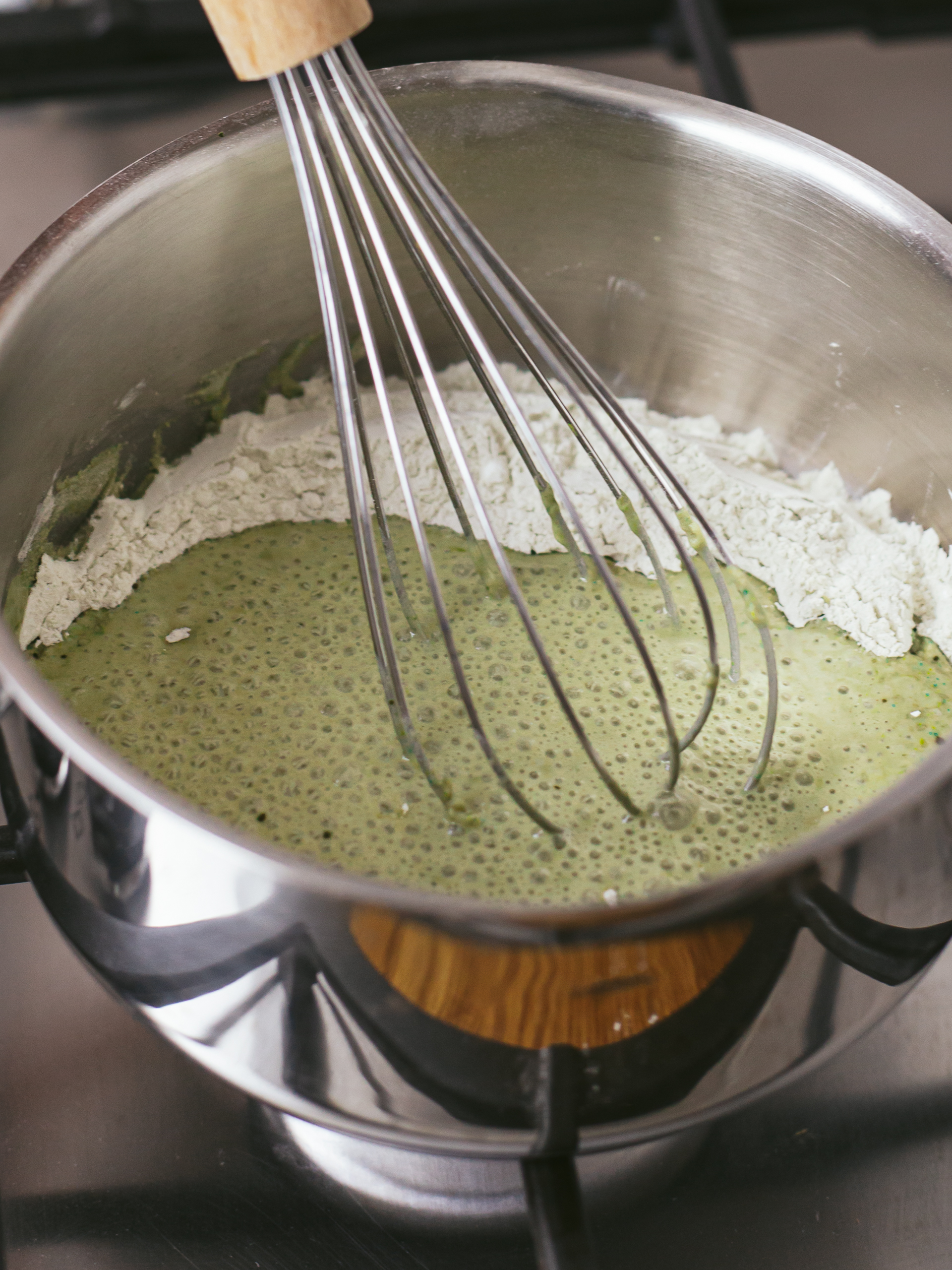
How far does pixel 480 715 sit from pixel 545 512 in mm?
136

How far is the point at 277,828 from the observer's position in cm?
48

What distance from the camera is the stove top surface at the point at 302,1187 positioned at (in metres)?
0.42

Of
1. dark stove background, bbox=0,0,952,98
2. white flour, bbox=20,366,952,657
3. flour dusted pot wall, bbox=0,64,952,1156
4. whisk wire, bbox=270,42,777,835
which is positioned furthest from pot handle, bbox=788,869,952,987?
dark stove background, bbox=0,0,952,98

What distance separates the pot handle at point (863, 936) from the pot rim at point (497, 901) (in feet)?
0.05

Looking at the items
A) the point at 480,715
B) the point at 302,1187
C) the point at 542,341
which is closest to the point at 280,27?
the point at 542,341

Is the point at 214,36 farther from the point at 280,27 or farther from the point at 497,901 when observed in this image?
the point at 497,901

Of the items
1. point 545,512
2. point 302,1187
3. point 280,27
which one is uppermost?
point 280,27

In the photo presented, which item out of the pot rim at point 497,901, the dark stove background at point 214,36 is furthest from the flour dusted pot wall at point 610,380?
the dark stove background at point 214,36

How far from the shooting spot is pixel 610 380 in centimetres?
67

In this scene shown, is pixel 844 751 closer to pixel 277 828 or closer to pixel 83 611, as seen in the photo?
pixel 277 828

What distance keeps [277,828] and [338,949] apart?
0.19 meters

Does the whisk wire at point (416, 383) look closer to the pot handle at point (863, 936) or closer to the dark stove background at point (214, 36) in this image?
the pot handle at point (863, 936)

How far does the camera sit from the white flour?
1.87ft

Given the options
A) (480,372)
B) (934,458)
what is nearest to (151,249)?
(480,372)
